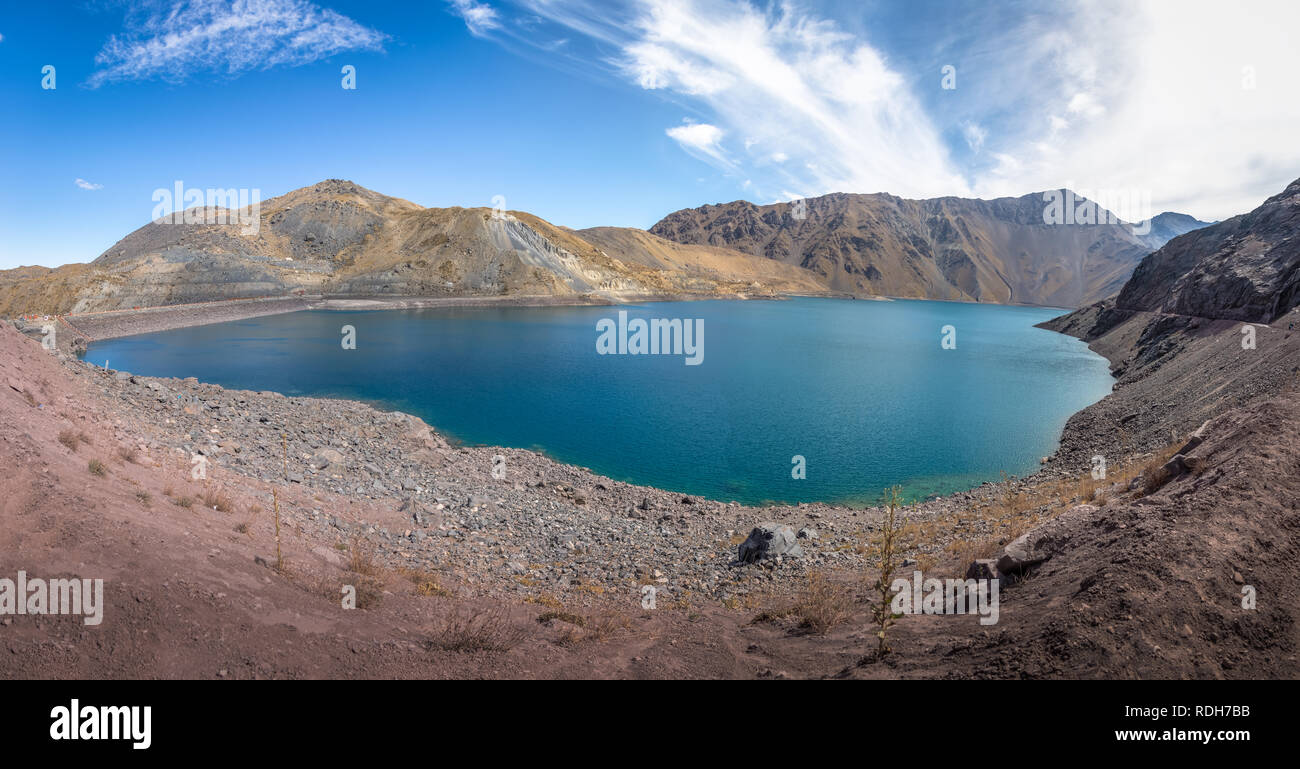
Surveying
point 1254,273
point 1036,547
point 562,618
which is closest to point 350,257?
point 562,618

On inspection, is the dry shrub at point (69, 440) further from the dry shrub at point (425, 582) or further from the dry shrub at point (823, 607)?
the dry shrub at point (823, 607)

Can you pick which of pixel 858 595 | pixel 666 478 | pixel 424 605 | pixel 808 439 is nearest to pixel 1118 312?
pixel 808 439

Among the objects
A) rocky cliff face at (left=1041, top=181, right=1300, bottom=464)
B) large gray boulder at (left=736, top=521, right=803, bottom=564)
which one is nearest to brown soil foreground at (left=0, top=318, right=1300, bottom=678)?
large gray boulder at (left=736, top=521, right=803, bottom=564)

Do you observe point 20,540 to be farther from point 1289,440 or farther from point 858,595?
point 1289,440

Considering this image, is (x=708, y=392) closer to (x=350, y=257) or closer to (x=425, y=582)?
(x=425, y=582)

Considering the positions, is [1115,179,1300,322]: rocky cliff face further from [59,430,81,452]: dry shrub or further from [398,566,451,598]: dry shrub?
[59,430,81,452]: dry shrub

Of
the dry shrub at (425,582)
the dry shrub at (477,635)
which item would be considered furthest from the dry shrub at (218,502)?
the dry shrub at (477,635)
